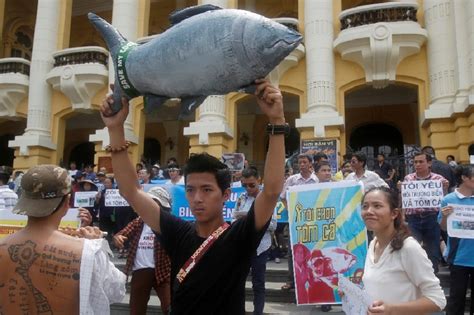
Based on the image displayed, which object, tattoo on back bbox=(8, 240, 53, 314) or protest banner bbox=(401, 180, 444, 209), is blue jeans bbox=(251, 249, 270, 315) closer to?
protest banner bbox=(401, 180, 444, 209)

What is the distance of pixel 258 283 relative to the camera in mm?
5180

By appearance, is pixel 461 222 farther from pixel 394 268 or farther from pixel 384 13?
pixel 384 13

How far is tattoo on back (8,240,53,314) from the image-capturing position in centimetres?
207

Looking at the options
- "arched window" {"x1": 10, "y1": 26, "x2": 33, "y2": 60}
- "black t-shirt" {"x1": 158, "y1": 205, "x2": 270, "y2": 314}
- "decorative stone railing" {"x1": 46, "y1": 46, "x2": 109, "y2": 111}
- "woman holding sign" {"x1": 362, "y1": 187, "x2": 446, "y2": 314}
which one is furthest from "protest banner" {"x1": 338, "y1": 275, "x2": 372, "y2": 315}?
"arched window" {"x1": 10, "y1": 26, "x2": 33, "y2": 60}

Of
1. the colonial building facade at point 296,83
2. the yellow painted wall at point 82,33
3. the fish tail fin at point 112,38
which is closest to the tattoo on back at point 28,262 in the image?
the fish tail fin at point 112,38

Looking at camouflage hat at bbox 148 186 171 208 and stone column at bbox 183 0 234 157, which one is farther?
stone column at bbox 183 0 234 157

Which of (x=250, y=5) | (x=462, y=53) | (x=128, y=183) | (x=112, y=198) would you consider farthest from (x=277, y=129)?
(x=250, y=5)

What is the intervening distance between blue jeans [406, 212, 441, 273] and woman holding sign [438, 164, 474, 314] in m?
0.94

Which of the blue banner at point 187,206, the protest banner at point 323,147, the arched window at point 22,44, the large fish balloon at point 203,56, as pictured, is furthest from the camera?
the arched window at point 22,44

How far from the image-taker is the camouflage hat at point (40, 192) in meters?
2.13

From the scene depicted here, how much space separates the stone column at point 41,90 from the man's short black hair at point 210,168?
14.5 metres

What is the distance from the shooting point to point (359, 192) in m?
5.19

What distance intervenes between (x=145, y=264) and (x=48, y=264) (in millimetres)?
2598

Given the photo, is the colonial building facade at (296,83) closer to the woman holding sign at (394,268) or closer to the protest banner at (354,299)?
the woman holding sign at (394,268)
